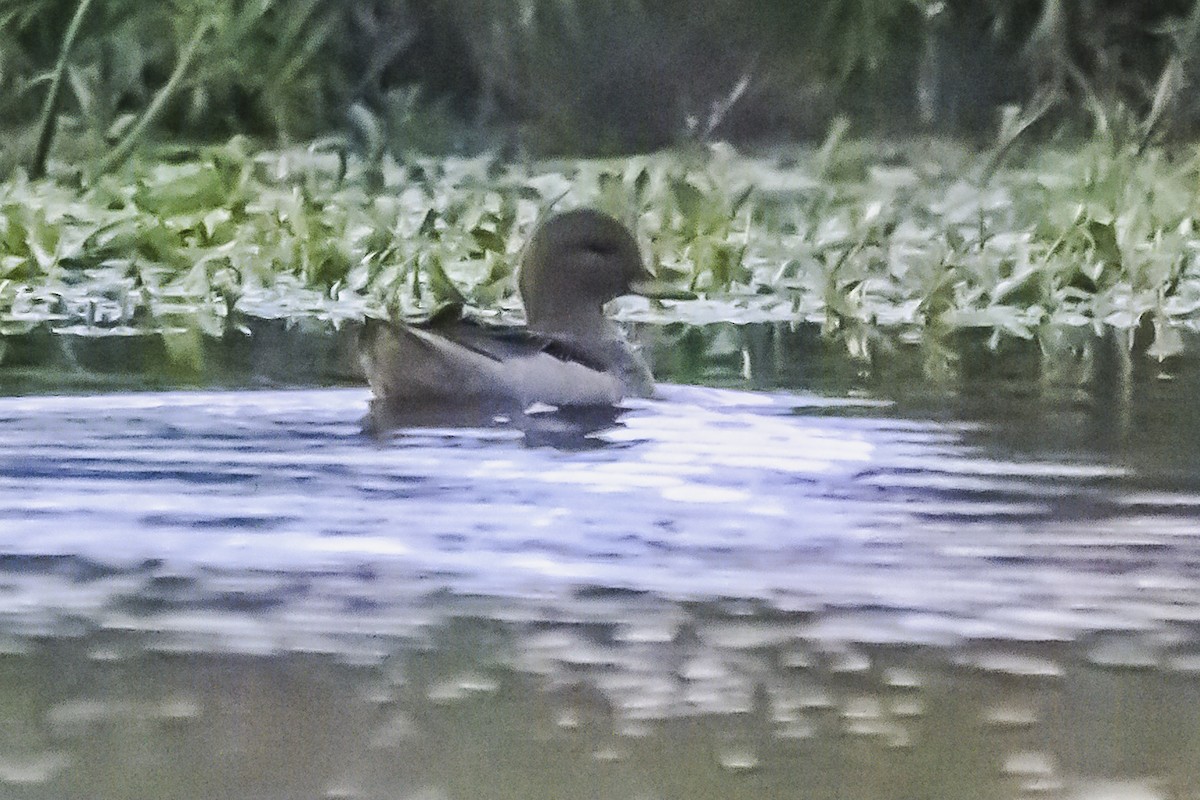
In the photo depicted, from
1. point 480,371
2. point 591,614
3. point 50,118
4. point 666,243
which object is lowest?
point 591,614

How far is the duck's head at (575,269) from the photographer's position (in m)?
5.02

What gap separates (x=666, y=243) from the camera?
6406 millimetres

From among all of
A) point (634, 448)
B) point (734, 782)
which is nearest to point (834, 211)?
point (634, 448)

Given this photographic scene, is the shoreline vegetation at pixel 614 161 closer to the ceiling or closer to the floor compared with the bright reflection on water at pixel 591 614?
closer to the ceiling

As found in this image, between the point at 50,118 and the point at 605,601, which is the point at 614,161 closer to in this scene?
the point at 50,118

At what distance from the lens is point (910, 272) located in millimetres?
5973

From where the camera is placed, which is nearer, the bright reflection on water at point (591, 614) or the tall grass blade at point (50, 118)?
the bright reflection on water at point (591, 614)

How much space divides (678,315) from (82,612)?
10.6ft

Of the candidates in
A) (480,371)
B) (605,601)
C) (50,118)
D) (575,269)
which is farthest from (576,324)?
(50,118)

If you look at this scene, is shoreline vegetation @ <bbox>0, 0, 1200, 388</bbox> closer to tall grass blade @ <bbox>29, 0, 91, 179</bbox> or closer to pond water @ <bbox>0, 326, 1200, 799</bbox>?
tall grass blade @ <bbox>29, 0, 91, 179</bbox>

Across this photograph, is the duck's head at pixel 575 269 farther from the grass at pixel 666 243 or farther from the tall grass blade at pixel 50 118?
the tall grass blade at pixel 50 118

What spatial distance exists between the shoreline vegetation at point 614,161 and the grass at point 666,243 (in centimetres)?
2

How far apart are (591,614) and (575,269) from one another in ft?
8.11

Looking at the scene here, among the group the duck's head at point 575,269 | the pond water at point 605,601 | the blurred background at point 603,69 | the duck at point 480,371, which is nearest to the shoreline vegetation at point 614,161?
the blurred background at point 603,69
